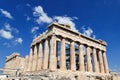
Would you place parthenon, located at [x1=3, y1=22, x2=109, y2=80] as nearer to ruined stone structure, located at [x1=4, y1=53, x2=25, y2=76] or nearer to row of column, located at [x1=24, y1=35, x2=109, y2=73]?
row of column, located at [x1=24, y1=35, x2=109, y2=73]

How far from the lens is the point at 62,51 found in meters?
30.6

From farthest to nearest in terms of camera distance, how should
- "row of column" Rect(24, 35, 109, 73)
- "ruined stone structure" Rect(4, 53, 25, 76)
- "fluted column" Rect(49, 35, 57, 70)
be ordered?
"ruined stone structure" Rect(4, 53, 25, 76) → "row of column" Rect(24, 35, 109, 73) → "fluted column" Rect(49, 35, 57, 70)

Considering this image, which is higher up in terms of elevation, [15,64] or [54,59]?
[15,64]

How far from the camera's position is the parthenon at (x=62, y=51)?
1169 inches

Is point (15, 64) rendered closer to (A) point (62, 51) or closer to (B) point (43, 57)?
(B) point (43, 57)

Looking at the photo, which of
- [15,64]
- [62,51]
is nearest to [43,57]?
[62,51]

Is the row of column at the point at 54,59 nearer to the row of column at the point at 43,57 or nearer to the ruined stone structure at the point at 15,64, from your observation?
the row of column at the point at 43,57

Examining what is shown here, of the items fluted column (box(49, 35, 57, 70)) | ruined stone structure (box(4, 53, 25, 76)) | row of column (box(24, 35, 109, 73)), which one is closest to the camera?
fluted column (box(49, 35, 57, 70))

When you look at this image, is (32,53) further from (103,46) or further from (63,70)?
(103,46)

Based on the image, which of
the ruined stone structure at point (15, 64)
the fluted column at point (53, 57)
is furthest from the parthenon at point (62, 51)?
the ruined stone structure at point (15, 64)

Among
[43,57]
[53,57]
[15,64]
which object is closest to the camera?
[53,57]

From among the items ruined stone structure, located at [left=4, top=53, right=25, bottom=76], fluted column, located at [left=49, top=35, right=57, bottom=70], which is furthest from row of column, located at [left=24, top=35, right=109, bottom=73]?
ruined stone structure, located at [left=4, top=53, right=25, bottom=76]

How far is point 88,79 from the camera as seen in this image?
25016 mm

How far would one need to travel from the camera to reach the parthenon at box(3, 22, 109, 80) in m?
29.7
